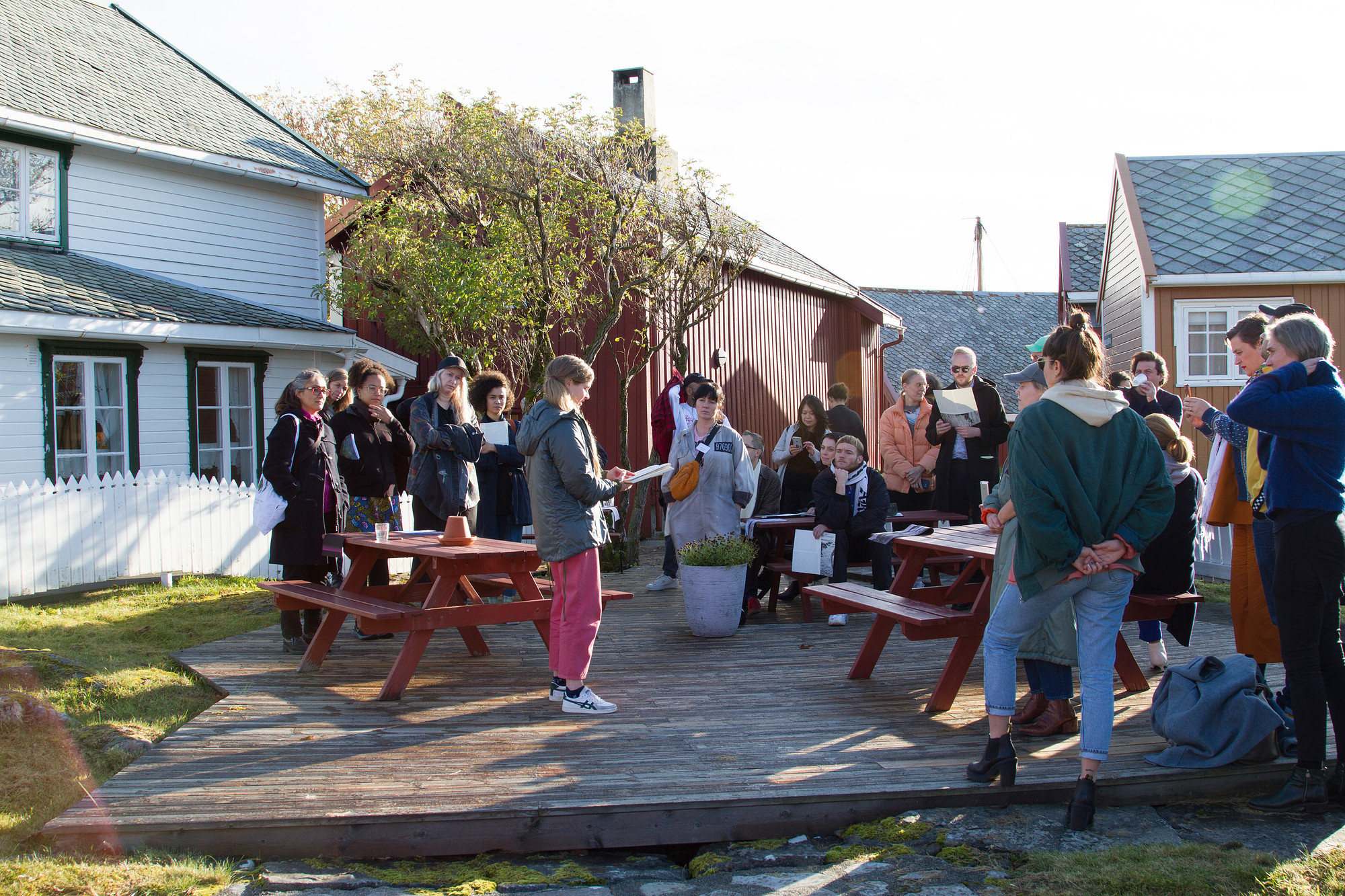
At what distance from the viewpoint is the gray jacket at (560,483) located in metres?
5.07

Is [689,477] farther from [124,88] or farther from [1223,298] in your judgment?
[124,88]

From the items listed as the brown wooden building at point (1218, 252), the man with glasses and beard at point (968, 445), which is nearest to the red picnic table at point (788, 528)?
the man with glasses and beard at point (968, 445)

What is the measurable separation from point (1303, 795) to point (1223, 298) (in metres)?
11.9

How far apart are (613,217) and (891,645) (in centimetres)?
651

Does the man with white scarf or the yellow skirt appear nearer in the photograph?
the yellow skirt

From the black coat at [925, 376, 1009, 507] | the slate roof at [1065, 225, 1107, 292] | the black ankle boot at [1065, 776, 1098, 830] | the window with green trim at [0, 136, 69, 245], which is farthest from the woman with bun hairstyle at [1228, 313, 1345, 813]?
the slate roof at [1065, 225, 1107, 292]

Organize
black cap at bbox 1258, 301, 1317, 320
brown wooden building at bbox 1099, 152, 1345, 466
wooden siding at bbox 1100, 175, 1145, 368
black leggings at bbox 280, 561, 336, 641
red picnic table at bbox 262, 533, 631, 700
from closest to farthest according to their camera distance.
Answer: black cap at bbox 1258, 301, 1317, 320 → red picnic table at bbox 262, 533, 631, 700 → black leggings at bbox 280, 561, 336, 641 → brown wooden building at bbox 1099, 152, 1345, 466 → wooden siding at bbox 1100, 175, 1145, 368

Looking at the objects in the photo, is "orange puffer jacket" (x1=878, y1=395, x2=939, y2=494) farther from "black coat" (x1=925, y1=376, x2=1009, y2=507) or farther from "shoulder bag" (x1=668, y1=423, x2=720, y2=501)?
"shoulder bag" (x1=668, y1=423, x2=720, y2=501)

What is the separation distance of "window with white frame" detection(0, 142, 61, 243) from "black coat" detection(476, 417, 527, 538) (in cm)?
744

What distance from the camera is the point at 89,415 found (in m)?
11.4

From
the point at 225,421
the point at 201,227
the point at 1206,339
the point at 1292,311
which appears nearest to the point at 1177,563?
the point at 1292,311

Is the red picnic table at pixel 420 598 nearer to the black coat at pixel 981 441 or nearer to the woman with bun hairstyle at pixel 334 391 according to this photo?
the woman with bun hairstyle at pixel 334 391

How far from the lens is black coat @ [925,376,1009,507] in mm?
8562

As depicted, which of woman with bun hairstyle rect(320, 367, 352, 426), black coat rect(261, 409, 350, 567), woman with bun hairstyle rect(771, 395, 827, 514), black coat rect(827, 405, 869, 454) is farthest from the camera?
black coat rect(827, 405, 869, 454)
